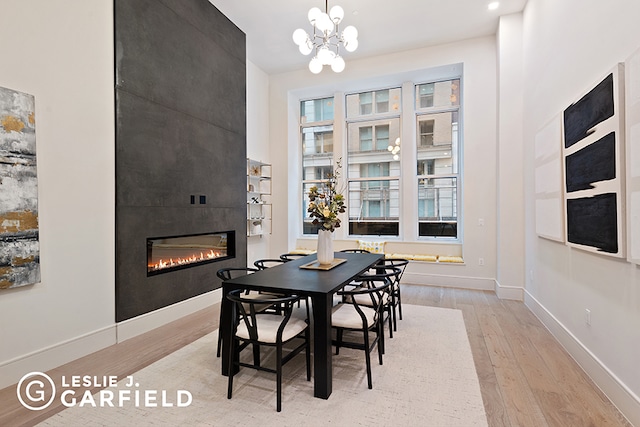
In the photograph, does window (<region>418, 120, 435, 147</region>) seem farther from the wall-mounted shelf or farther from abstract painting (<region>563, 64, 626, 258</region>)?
abstract painting (<region>563, 64, 626, 258</region>)

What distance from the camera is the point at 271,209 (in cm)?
667

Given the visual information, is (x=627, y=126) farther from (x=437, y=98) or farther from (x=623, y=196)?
(x=437, y=98)

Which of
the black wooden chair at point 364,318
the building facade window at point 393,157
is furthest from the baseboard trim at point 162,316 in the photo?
the building facade window at point 393,157

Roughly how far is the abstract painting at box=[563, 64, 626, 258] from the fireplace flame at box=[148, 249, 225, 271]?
410 cm

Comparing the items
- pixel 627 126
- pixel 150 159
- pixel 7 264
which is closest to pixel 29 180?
pixel 7 264

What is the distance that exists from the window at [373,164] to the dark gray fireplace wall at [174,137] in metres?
2.39

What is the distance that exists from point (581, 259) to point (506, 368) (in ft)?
3.64

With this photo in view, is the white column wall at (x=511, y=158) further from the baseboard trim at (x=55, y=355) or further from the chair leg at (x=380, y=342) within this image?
the baseboard trim at (x=55, y=355)

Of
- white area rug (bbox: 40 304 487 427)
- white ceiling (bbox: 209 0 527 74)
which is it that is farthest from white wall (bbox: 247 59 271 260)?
white area rug (bbox: 40 304 487 427)

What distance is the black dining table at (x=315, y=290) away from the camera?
A: 222 centimetres

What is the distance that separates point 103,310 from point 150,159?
1.59 meters

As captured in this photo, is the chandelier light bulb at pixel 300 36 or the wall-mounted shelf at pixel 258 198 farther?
the wall-mounted shelf at pixel 258 198

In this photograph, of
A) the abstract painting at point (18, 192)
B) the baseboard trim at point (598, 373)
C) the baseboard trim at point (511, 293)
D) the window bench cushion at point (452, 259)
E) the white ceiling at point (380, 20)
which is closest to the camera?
the baseboard trim at point (598, 373)

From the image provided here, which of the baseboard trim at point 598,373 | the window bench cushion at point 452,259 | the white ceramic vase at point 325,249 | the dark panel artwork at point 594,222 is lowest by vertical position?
Result: the baseboard trim at point 598,373
